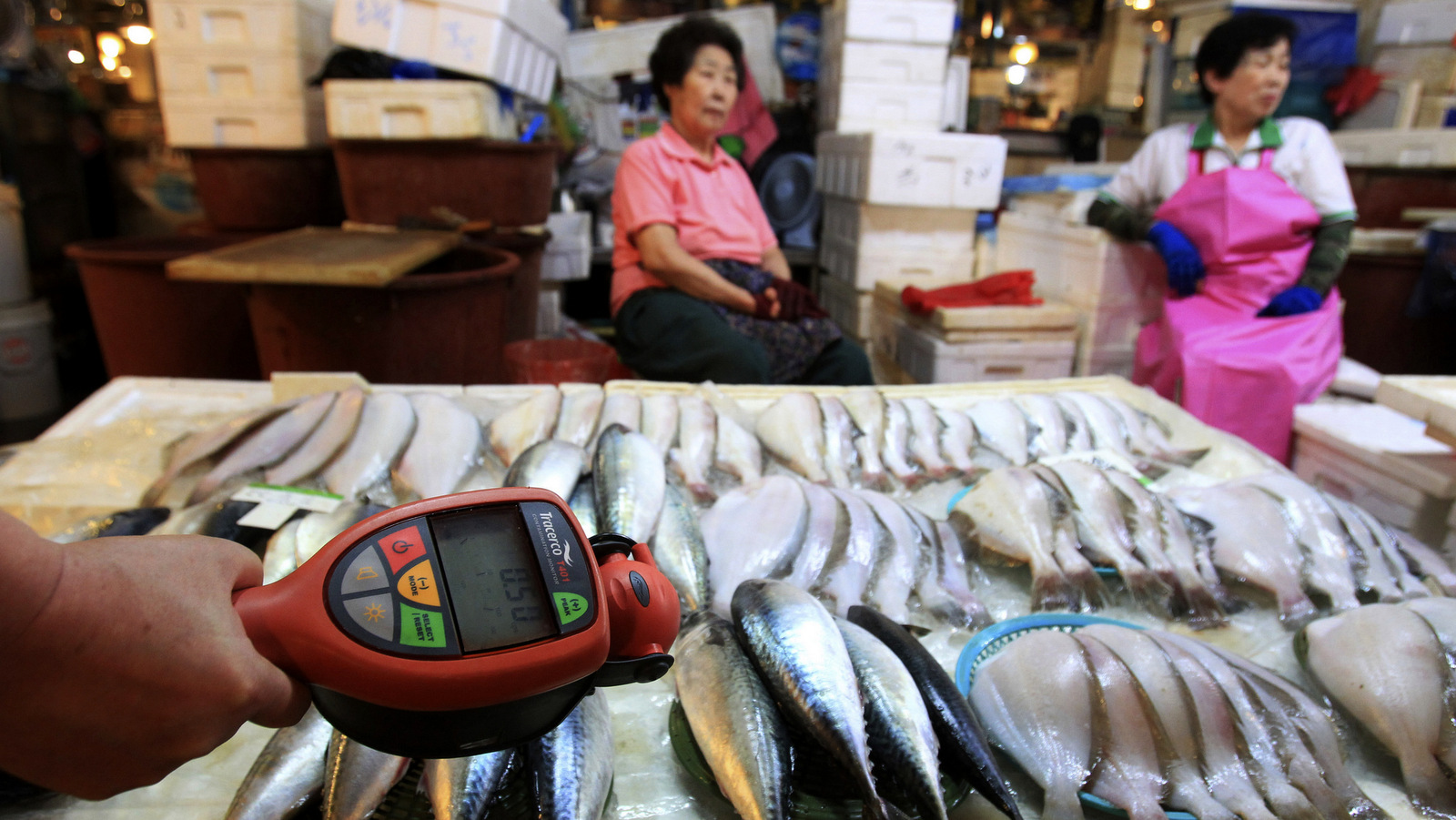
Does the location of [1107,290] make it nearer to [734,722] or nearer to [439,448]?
[439,448]

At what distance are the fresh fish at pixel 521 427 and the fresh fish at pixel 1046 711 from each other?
1.32 meters

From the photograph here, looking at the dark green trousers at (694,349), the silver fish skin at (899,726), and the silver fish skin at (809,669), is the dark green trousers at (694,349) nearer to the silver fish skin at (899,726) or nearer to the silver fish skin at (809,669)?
the silver fish skin at (809,669)

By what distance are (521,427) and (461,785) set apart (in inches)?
48.8

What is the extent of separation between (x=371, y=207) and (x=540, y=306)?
A: 4.66 feet

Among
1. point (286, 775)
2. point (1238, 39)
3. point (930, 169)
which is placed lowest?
point (286, 775)

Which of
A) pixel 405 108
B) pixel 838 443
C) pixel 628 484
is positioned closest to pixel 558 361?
pixel 838 443

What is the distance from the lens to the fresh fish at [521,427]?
2074mm

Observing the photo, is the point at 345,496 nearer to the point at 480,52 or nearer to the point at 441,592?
the point at 441,592

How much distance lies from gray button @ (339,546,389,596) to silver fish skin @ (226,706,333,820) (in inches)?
17.3

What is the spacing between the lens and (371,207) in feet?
14.3

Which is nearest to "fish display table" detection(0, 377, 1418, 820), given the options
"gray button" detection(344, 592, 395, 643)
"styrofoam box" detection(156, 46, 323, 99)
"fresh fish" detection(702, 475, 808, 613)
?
"fresh fish" detection(702, 475, 808, 613)

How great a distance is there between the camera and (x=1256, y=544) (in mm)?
1712

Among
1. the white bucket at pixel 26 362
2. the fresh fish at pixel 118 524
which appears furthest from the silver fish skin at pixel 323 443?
the white bucket at pixel 26 362

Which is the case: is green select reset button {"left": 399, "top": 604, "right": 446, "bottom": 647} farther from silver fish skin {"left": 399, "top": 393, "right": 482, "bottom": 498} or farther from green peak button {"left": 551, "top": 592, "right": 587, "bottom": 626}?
silver fish skin {"left": 399, "top": 393, "right": 482, "bottom": 498}
